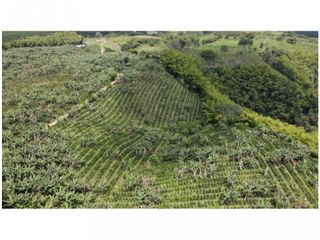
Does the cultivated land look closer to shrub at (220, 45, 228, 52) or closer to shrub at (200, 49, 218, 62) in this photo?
shrub at (200, 49, 218, 62)

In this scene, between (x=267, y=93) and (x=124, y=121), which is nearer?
(x=124, y=121)

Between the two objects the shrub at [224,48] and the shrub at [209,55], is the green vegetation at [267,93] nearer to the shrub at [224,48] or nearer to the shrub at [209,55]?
the shrub at [209,55]

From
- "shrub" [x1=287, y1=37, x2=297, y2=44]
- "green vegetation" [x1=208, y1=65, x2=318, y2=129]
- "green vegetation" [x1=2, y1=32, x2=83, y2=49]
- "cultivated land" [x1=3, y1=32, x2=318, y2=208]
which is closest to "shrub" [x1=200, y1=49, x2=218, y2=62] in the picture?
"green vegetation" [x1=208, y1=65, x2=318, y2=129]

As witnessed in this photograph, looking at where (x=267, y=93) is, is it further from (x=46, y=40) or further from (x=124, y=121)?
(x=46, y=40)

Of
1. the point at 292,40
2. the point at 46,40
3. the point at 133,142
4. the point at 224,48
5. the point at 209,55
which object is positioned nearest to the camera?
the point at 133,142

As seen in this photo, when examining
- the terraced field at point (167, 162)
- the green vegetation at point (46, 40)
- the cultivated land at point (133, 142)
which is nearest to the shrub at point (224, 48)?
the cultivated land at point (133, 142)

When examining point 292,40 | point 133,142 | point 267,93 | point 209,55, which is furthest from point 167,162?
point 292,40

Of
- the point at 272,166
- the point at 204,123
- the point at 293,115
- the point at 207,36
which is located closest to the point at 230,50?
the point at 207,36

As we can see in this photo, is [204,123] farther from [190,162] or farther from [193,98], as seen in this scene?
[190,162]
